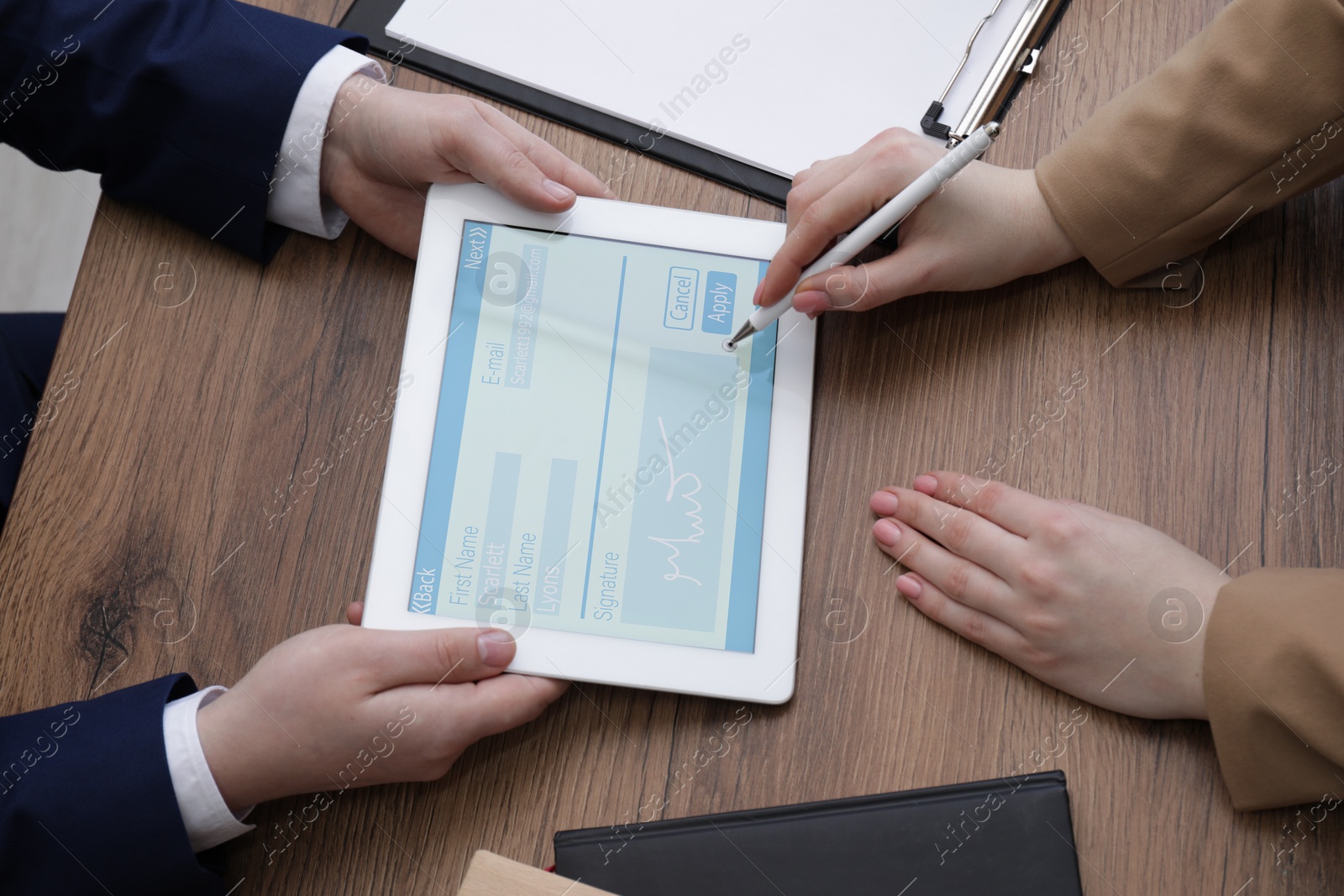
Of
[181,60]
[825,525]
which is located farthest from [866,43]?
[181,60]

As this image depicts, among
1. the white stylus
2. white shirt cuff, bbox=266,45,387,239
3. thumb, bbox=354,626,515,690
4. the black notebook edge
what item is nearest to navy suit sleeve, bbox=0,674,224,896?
thumb, bbox=354,626,515,690

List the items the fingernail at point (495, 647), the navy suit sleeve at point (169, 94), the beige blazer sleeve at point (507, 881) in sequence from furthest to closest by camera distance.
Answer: the navy suit sleeve at point (169, 94) → the fingernail at point (495, 647) → the beige blazer sleeve at point (507, 881)

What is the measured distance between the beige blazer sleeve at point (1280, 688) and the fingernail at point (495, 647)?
1.58ft

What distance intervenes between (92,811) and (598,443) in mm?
437

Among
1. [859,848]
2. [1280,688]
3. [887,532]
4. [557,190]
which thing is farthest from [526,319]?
[1280,688]

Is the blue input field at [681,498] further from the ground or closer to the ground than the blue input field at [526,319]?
closer to the ground

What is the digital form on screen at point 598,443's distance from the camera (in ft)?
2.03

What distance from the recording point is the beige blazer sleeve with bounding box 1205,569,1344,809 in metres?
0.57

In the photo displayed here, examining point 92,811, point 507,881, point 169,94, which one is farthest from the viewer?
point 169,94

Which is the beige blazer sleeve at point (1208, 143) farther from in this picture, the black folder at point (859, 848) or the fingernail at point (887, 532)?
the black folder at point (859, 848)

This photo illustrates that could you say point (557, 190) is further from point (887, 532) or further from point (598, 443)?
point (887, 532)

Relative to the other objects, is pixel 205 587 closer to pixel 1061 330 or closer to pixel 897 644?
pixel 897 644

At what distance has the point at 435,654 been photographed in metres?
0.60
